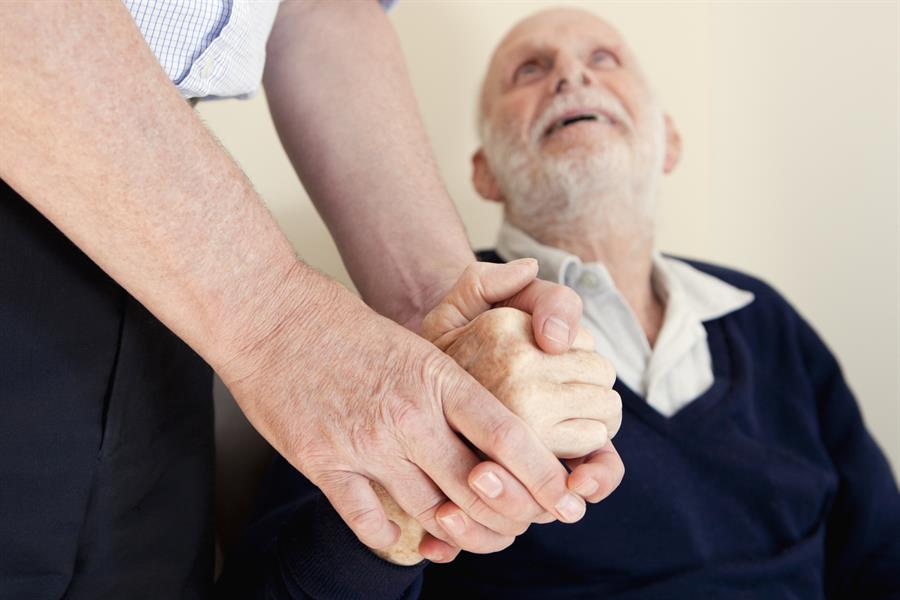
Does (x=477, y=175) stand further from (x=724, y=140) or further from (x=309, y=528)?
(x=309, y=528)

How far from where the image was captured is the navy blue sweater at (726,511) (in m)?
1.13

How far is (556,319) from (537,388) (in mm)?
57

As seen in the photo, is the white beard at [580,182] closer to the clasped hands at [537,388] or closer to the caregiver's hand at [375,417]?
the clasped hands at [537,388]

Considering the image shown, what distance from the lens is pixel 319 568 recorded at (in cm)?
75

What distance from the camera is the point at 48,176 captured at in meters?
0.54

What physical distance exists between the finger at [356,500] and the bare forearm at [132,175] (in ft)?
0.39

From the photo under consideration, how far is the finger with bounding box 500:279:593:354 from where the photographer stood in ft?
2.28

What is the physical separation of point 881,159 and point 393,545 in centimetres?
146

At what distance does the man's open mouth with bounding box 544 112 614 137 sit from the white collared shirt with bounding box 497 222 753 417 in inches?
7.3

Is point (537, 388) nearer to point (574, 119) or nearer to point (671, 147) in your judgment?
point (574, 119)

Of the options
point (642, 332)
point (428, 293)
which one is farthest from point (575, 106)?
point (428, 293)

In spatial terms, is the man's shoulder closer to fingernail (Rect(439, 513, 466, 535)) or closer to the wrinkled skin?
the wrinkled skin

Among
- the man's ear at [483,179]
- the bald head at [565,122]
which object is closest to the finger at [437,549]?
the bald head at [565,122]

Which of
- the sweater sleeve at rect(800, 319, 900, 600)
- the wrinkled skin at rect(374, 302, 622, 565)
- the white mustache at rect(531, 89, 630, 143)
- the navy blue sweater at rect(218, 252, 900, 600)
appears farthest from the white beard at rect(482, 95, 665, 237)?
the wrinkled skin at rect(374, 302, 622, 565)
